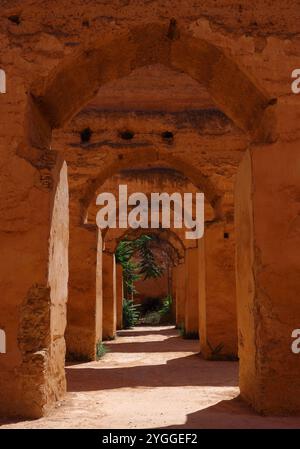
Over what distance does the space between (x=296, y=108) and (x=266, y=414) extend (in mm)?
2264

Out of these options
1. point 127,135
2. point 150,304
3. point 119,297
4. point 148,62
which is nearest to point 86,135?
point 127,135

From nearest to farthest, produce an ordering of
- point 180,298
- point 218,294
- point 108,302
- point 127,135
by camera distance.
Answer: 1. point 218,294
2. point 127,135
3. point 108,302
4. point 180,298

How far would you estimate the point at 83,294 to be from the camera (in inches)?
292

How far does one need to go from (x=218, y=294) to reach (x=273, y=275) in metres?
3.89

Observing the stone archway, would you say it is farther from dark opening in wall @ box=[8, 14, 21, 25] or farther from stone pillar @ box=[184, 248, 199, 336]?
stone pillar @ box=[184, 248, 199, 336]

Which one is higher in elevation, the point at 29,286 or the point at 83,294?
the point at 29,286

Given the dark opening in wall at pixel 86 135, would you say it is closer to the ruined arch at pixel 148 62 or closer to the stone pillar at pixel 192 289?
the ruined arch at pixel 148 62

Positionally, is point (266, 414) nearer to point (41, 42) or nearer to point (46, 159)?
point (46, 159)

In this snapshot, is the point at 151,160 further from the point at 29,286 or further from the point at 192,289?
the point at 29,286

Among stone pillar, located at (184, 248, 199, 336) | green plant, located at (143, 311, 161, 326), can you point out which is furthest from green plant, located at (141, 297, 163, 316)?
stone pillar, located at (184, 248, 199, 336)

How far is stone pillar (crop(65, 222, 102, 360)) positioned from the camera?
23.9 ft

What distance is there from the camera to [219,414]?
3506 mm
